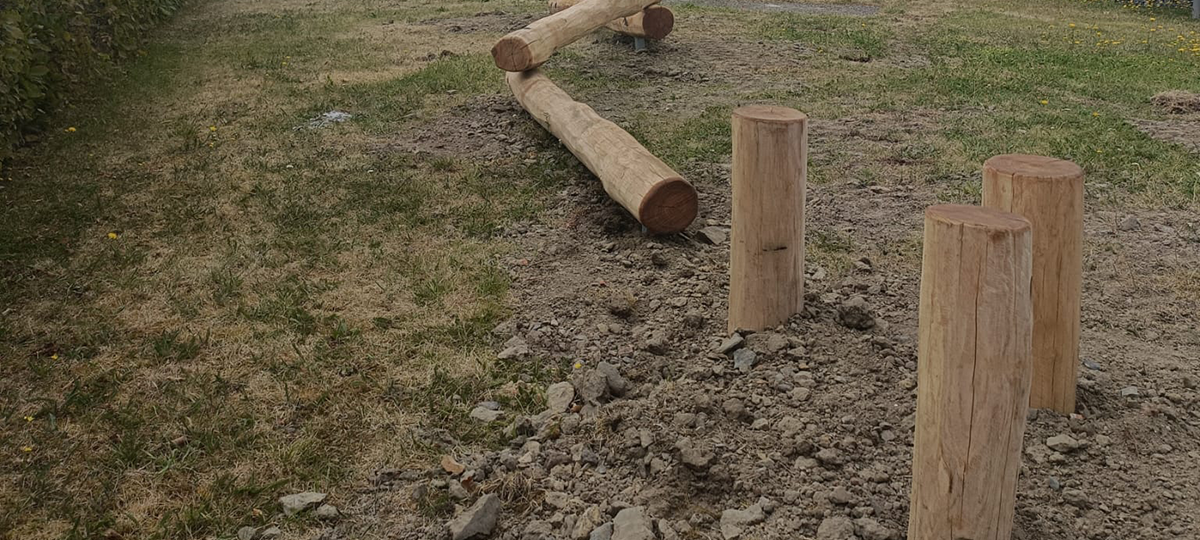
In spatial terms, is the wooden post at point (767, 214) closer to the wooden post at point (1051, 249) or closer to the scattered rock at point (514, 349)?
the wooden post at point (1051, 249)

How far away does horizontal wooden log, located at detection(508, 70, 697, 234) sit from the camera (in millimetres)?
5156

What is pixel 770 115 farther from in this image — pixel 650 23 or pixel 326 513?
pixel 650 23

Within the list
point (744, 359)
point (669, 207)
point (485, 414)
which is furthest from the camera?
point (669, 207)

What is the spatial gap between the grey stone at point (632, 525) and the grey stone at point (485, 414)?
0.86 m

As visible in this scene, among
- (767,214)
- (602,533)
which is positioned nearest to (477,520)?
(602,533)

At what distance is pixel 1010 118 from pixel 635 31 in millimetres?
4445

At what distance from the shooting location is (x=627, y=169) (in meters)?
5.47

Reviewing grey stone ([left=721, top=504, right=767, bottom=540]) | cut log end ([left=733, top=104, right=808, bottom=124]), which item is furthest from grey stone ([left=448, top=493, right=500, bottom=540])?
cut log end ([left=733, top=104, right=808, bottom=124])

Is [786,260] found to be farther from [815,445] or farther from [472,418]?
[472,418]

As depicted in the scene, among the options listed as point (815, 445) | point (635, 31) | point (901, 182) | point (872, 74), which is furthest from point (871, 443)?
point (635, 31)

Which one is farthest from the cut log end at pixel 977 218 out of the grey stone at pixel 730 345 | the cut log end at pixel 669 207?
the cut log end at pixel 669 207

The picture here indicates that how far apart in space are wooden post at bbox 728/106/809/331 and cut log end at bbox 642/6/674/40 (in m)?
6.87

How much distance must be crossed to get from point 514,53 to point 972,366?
6.18m

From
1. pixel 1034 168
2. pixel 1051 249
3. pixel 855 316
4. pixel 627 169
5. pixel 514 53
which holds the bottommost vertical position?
pixel 855 316
